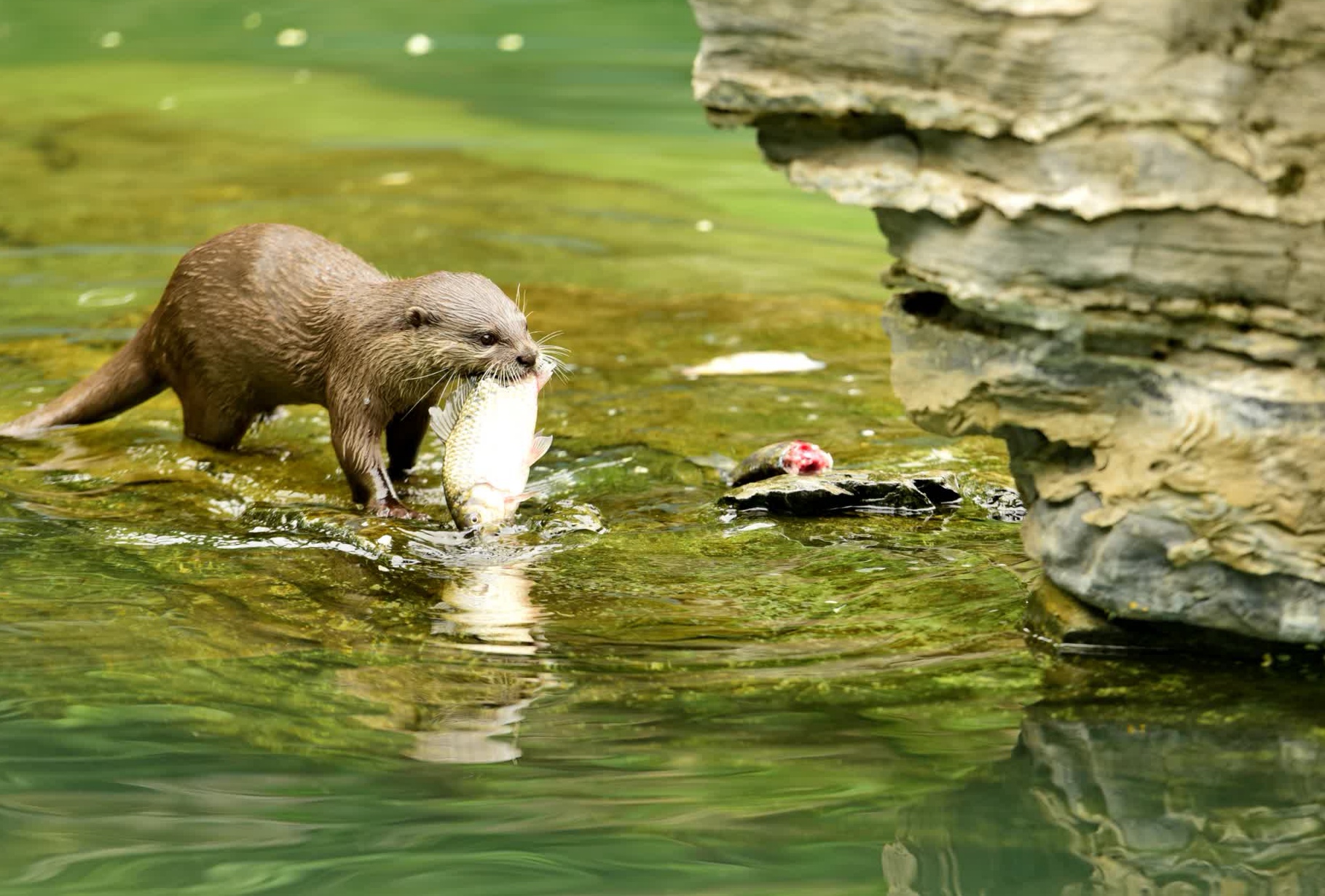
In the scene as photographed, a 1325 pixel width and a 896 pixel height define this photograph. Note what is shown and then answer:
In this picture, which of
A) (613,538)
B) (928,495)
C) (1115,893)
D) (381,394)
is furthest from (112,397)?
(1115,893)

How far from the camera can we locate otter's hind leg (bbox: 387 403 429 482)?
4023 millimetres

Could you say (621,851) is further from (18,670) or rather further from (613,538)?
(613,538)

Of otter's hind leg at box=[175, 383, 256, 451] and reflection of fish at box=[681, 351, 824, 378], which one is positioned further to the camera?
reflection of fish at box=[681, 351, 824, 378]

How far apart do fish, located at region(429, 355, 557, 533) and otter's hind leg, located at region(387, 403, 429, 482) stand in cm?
47

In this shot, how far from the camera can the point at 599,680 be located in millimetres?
2621

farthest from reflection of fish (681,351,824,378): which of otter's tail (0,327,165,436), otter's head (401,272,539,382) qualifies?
otter's tail (0,327,165,436)

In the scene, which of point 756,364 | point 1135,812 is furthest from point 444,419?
point 1135,812

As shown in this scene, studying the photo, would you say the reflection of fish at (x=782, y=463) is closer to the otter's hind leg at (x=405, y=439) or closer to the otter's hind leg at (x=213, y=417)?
the otter's hind leg at (x=405, y=439)

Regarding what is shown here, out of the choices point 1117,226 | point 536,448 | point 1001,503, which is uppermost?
point 1117,226

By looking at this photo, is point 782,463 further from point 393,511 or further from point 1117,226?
point 1117,226

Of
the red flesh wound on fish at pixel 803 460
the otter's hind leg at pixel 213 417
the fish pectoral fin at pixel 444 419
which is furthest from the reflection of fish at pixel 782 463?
the otter's hind leg at pixel 213 417

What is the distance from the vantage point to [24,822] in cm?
209

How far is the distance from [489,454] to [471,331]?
1.42 feet

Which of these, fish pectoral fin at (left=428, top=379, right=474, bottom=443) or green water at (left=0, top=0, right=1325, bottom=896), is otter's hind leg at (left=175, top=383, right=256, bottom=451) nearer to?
green water at (left=0, top=0, right=1325, bottom=896)
